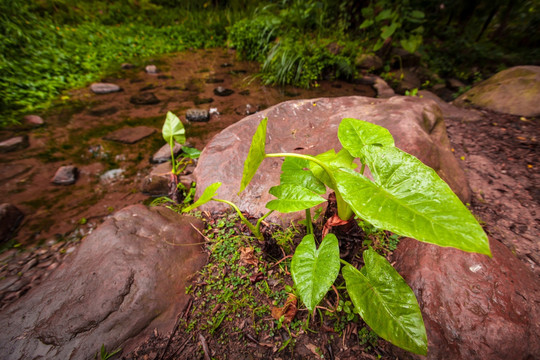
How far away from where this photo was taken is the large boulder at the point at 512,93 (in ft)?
9.48

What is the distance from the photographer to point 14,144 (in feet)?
9.04

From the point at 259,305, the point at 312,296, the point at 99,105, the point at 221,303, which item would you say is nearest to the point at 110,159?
the point at 99,105

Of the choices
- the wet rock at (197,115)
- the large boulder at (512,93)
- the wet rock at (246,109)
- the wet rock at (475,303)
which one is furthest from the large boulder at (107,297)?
the large boulder at (512,93)

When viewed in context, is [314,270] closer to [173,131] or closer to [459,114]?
[173,131]

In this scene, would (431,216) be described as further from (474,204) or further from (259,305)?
(474,204)

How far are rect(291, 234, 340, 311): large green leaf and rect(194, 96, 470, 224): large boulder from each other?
2.01 feet

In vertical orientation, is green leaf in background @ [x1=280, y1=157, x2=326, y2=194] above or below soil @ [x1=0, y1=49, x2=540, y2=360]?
above

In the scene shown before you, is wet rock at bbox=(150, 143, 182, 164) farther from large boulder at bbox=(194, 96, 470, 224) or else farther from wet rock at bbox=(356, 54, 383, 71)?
wet rock at bbox=(356, 54, 383, 71)

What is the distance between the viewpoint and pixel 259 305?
129cm

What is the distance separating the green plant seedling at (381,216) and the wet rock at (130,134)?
2.72 meters

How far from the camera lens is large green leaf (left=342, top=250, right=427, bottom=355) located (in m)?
0.82

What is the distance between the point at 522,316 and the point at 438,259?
14.4 inches

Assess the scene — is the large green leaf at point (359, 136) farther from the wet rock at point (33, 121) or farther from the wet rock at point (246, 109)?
the wet rock at point (33, 121)

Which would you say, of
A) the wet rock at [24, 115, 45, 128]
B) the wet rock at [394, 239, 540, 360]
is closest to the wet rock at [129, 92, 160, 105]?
the wet rock at [24, 115, 45, 128]
